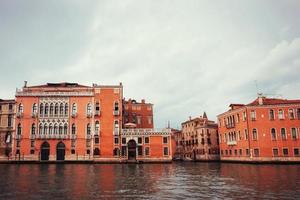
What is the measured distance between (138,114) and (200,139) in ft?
56.5

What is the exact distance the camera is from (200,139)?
226ft

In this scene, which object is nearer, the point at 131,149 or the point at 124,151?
the point at 124,151

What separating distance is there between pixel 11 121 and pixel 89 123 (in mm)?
15344

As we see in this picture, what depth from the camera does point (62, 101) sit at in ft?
180

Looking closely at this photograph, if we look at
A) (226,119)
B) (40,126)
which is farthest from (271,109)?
(40,126)

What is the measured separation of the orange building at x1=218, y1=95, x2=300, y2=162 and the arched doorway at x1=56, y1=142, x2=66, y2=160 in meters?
33.5

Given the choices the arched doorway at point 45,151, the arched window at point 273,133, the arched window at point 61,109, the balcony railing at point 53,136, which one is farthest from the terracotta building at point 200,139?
the arched doorway at point 45,151

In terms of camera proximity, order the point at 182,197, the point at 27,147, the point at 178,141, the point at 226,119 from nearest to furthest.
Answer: the point at 182,197
the point at 27,147
the point at 226,119
the point at 178,141

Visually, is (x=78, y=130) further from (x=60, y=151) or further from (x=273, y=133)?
(x=273, y=133)

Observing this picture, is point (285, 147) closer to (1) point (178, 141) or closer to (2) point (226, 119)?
(2) point (226, 119)

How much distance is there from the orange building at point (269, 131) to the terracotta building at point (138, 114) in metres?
23.6

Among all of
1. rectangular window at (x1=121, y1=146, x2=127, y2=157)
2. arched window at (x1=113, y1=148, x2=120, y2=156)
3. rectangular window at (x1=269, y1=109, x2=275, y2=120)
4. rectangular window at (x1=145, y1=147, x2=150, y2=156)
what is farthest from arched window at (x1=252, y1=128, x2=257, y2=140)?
arched window at (x1=113, y1=148, x2=120, y2=156)

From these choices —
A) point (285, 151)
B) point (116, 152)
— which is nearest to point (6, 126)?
point (116, 152)

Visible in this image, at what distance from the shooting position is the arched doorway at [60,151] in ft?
173
